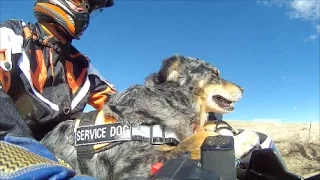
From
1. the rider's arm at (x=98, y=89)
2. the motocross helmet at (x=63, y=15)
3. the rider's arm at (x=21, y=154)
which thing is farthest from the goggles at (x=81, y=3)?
the rider's arm at (x=21, y=154)

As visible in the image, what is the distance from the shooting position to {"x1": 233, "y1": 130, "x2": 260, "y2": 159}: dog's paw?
290 centimetres

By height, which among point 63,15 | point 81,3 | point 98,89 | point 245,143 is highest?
point 81,3

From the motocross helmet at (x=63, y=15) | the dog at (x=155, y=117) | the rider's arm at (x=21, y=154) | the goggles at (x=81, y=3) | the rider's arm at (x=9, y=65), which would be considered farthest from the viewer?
the goggles at (x=81, y=3)

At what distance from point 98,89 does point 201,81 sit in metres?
1.32

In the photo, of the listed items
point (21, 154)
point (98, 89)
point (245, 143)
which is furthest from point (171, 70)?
point (21, 154)

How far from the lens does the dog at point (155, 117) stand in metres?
2.87

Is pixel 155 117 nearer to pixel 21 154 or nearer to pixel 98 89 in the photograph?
pixel 98 89

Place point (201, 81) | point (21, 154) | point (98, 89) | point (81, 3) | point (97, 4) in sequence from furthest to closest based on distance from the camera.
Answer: point (98, 89) < point (201, 81) < point (97, 4) < point (81, 3) < point (21, 154)

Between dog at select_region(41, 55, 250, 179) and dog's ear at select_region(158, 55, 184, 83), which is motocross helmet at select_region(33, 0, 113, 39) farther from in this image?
dog's ear at select_region(158, 55, 184, 83)

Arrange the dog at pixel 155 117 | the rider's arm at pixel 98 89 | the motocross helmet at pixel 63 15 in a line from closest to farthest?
the dog at pixel 155 117
the motocross helmet at pixel 63 15
the rider's arm at pixel 98 89

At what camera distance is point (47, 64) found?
3664mm

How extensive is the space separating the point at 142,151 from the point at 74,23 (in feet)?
5.70

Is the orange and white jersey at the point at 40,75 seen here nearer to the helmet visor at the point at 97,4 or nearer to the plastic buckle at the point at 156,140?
the helmet visor at the point at 97,4

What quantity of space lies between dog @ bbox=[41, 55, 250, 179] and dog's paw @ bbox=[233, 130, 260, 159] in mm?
253
